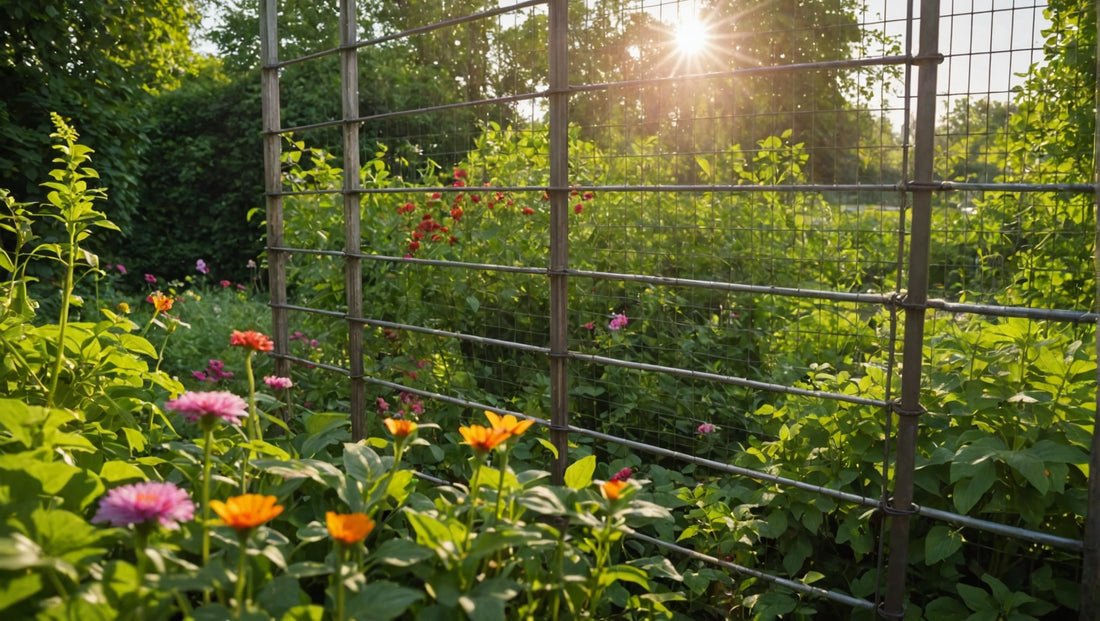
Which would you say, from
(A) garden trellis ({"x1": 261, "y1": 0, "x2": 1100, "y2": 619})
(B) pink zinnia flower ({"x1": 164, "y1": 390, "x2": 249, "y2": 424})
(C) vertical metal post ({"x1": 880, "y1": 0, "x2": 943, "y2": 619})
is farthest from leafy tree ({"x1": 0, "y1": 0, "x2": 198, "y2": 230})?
(C) vertical metal post ({"x1": 880, "y1": 0, "x2": 943, "y2": 619})

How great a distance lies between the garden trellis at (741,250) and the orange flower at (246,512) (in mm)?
1103

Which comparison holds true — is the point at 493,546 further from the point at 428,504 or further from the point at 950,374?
the point at 950,374

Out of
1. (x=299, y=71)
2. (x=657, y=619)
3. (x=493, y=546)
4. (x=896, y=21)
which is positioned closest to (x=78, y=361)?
(x=493, y=546)

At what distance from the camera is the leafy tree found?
17.6 feet

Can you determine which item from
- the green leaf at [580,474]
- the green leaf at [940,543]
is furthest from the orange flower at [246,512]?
the green leaf at [940,543]

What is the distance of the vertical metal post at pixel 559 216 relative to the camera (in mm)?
2197

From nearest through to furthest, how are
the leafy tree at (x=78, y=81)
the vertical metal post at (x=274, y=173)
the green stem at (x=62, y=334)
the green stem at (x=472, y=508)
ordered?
the green stem at (x=472, y=508) < the green stem at (x=62, y=334) < the vertical metal post at (x=274, y=173) < the leafy tree at (x=78, y=81)

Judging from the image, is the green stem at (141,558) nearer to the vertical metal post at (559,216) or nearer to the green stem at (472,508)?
the green stem at (472,508)

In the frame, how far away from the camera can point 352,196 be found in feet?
9.64

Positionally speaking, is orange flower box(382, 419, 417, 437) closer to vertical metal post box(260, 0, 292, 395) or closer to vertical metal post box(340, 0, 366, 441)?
vertical metal post box(340, 0, 366, 441)

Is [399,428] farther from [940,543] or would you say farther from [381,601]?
[940,543]

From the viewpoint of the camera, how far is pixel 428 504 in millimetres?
1604

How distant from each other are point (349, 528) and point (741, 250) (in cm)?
273

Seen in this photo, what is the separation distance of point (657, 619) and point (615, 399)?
146 centimetres
